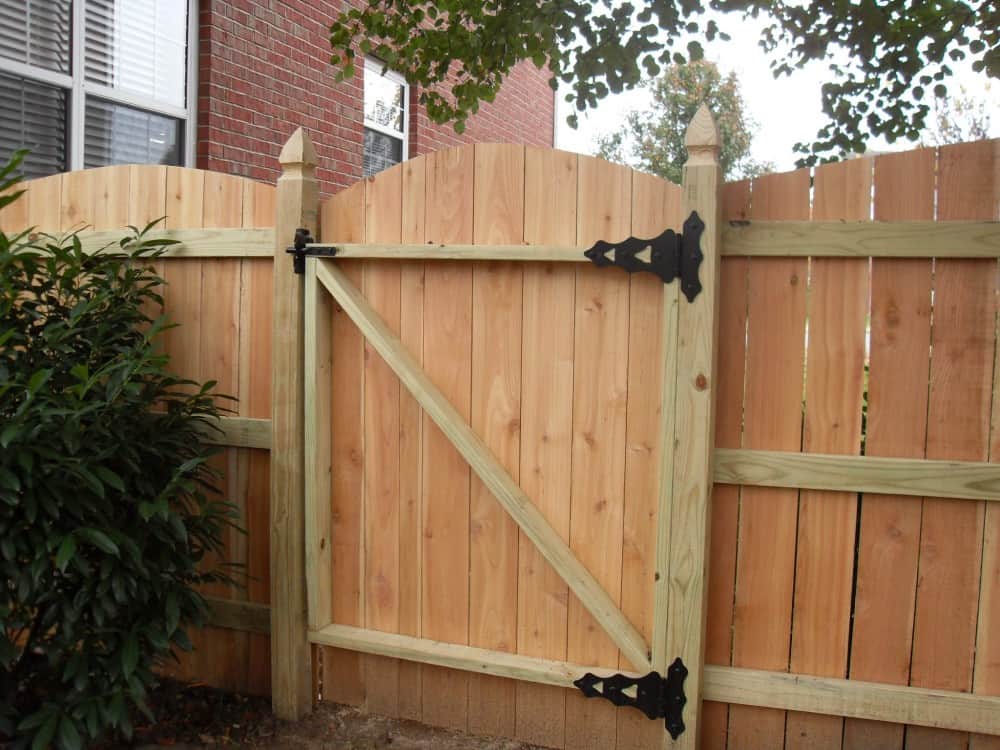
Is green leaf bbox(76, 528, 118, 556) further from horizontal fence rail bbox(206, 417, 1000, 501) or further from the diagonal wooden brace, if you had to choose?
horizontal fence rail bbox(206, 417, 1000, 501)

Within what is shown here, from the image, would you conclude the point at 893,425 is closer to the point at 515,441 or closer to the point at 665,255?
the point at 665,255

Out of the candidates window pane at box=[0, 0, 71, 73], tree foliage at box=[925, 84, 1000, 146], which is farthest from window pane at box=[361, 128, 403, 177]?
tree foliage at box=[925, 84, 1000, 146]

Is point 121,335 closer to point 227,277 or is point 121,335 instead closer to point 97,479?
point 227,277

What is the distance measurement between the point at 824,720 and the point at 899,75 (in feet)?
15.5

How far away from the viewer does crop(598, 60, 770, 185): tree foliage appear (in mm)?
28969

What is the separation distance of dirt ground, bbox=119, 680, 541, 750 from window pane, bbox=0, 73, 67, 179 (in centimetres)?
283

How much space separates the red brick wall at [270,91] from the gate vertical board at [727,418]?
3862mm

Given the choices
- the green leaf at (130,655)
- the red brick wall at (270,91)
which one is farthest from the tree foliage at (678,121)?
the green leaf at (130,655)

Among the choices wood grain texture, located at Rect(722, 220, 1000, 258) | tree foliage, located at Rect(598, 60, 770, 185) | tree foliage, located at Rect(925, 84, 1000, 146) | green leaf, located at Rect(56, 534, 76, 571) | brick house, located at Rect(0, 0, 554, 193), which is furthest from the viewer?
tree foliage, located at Rect(598, 60, 770, 185)

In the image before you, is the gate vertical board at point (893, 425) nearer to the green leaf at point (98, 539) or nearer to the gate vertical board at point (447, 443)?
the gate vertical board at point (447, 443)

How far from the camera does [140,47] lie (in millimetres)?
5246

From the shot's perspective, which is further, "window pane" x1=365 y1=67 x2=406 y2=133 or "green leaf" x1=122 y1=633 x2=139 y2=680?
"window pane" x1=365 y1=67 x2=406 y2=133

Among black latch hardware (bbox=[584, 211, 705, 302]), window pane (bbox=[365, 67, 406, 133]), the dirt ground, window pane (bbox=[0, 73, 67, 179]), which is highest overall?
window pane (bbox=[365, 67, 406, 133])

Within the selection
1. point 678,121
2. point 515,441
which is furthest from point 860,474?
point 678,121
